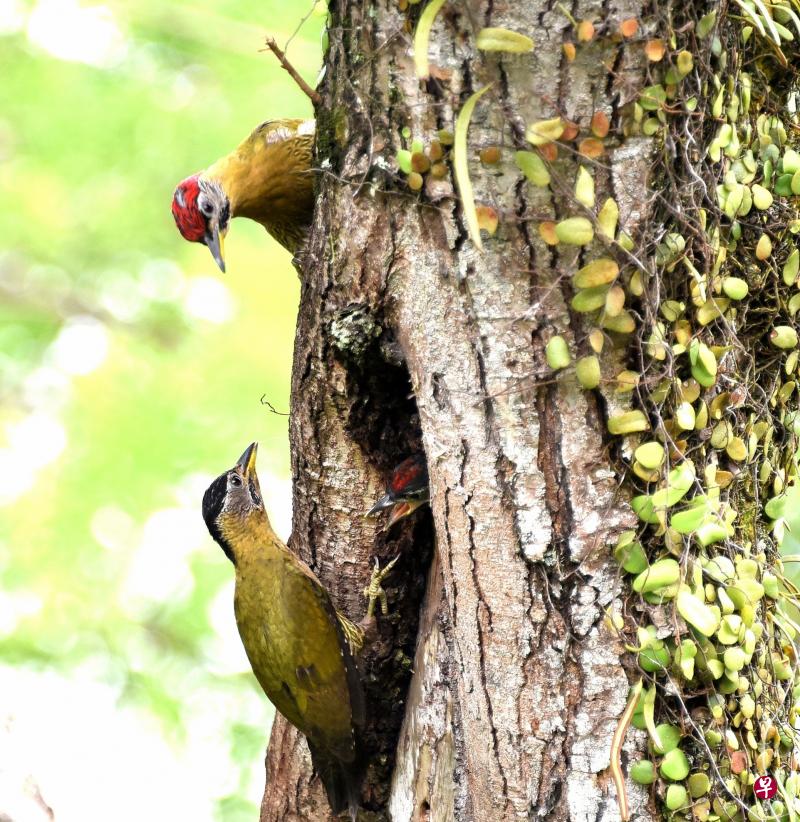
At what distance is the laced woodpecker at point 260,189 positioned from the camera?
347 cm

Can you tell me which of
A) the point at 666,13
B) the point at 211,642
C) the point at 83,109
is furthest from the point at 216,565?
the point at 666,13

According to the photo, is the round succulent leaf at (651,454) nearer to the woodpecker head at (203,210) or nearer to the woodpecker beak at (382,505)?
the woodpecker beak at (382,505)

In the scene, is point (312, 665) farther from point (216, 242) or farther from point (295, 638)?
point (216, 242)

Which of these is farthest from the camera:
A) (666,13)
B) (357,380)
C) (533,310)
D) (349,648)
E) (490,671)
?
(349,648)

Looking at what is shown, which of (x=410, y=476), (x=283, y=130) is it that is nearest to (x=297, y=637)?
(x=410, y=476)

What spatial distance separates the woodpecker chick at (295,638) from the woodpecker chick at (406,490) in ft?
0.93

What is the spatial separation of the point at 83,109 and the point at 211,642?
3.36 meters

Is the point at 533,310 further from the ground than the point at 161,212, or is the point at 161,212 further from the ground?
the point at 161,212

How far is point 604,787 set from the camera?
2.01 metres

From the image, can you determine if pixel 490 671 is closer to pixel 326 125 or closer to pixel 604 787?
pixel 604 787

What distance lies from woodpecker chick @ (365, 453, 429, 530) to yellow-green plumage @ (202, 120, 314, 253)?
1198mm

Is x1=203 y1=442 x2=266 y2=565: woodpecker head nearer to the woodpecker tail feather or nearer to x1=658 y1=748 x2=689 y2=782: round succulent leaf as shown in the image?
the woodpecker tail feather

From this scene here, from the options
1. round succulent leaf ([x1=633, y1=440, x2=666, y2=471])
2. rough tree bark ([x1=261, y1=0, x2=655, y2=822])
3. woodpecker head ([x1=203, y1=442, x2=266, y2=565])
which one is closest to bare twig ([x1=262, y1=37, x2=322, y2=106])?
rough tree bark ([x1=261, y1=0, x2=655, y2=822])

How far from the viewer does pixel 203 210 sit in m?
3.55
